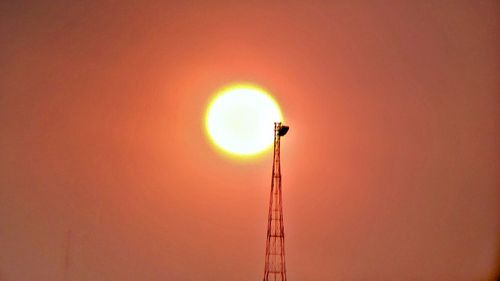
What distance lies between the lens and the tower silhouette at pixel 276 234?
45.6 ft

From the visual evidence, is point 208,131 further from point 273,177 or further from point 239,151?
point 273,177

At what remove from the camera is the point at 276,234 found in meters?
14.1

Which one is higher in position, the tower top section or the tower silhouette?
the tower top section

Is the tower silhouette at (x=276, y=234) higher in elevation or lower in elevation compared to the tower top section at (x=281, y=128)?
lower

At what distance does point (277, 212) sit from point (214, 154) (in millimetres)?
2584

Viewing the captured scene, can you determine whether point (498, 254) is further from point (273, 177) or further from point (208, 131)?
point (208, 131)

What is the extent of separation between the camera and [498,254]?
14.5 meters

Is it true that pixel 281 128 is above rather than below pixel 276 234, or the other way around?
above

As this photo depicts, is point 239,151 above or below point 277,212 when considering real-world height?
above

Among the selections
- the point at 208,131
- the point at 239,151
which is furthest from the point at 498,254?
the point at 208,131

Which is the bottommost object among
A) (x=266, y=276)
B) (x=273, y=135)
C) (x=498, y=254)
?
(x=266, y=276)

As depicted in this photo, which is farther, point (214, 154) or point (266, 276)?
point (214, 154)

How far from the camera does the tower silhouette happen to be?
13.9 meters

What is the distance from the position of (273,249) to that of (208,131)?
4015mm
